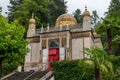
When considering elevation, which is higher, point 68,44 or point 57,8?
point 57,8

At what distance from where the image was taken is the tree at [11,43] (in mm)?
24766

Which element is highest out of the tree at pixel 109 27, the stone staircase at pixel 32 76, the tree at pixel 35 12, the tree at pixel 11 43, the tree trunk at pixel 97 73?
Result: the tree at pixel 35 12

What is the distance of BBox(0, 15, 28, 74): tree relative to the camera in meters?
24.8

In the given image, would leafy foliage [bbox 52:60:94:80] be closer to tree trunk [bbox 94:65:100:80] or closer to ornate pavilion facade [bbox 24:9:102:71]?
ornate pavilion facade [bbox 24:9:102:71]

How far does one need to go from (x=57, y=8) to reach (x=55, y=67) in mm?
30491

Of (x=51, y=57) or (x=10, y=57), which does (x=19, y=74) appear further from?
(x=51, y=57)

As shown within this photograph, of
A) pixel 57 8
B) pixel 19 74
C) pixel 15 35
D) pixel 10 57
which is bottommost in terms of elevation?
pixel 19 74

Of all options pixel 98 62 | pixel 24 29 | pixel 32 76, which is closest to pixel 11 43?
pixel 24 29

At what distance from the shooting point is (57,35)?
3566cm

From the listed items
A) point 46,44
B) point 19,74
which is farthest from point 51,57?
point 19,74

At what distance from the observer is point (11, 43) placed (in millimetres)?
24812

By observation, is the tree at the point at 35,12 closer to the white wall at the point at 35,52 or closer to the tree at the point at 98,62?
the white wall at the point at 35,52

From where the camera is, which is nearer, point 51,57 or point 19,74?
point 19,74

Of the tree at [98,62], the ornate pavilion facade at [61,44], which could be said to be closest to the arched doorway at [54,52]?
the ornate pavilion facade at [61,44]
